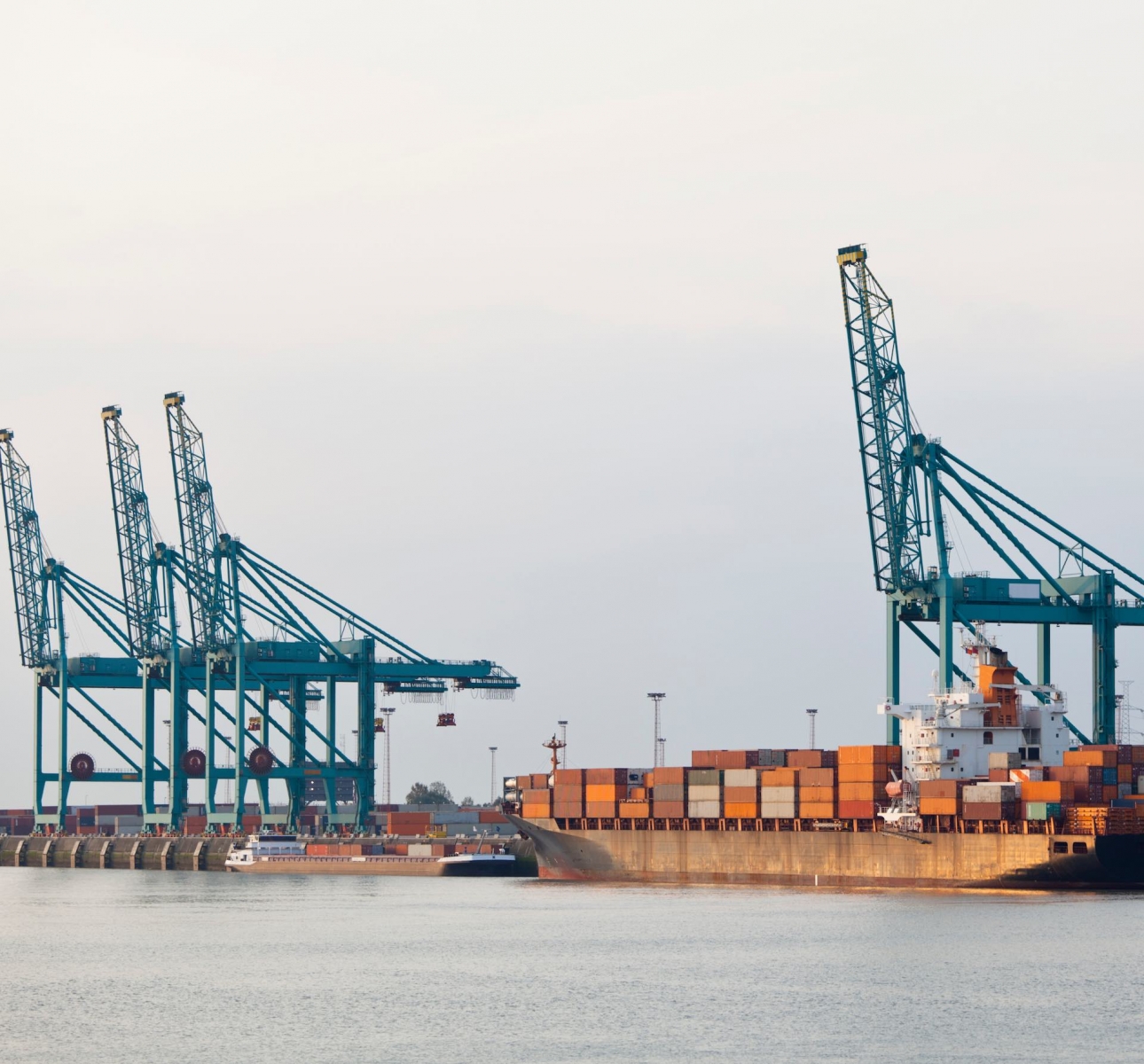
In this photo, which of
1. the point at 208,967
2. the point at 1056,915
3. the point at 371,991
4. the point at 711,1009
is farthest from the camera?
the point at 1056,915

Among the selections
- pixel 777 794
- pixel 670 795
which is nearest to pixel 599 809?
pixel 670 795

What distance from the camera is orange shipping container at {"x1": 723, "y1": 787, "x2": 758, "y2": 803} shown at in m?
95.0

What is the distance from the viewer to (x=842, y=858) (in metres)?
91.7

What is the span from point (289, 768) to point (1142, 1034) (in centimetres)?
9218

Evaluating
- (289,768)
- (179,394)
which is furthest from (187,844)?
(179,394)

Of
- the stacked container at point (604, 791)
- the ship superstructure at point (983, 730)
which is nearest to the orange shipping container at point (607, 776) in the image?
A: the stacked container at point (604, 791)

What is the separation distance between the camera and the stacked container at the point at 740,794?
95.1 meters

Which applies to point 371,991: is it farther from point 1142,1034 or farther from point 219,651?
point 219,651

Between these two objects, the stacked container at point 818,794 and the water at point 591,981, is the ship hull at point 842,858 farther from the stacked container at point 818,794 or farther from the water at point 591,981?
the water at point 591,981

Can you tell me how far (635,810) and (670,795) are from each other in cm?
271

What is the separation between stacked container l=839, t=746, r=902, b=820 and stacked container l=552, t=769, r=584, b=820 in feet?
53.1

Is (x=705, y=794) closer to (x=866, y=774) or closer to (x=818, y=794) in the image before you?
(x=818, y=794)

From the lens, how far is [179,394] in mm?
143875

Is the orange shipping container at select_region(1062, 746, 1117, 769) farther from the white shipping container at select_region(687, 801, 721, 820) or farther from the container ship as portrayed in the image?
the white shipping container at select_region(687, 801, 721, 820)
